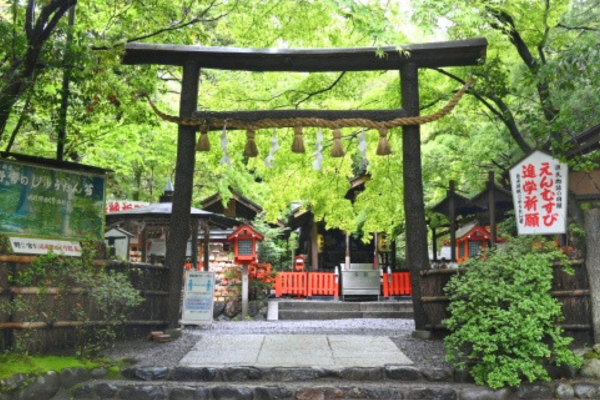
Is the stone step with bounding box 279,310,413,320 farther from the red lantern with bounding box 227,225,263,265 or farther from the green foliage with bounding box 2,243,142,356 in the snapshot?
the green foliage with bounding box 2,243,142,356

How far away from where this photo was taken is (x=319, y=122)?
11000 mm

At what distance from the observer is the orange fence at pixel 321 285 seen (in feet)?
75.9

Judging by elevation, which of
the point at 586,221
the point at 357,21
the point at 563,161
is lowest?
the point at 586,221

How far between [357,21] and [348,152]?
896 centimetres

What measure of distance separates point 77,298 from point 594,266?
7.16 meters

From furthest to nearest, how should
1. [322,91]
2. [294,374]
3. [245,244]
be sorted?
[245,244] → [322,91] → [294,374]

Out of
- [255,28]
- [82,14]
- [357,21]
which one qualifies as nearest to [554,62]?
[357,21]

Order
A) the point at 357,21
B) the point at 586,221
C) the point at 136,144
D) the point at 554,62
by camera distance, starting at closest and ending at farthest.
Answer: the point at 357,21, the point at 586,221, the point at 554,62, the point at 136,144

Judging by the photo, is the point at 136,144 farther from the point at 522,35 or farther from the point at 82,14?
the point at 522,35

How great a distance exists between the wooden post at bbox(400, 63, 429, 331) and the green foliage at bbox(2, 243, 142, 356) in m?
4.67

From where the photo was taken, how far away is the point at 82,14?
12.9 metres

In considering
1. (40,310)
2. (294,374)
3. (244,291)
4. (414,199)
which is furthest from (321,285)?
(40,310)

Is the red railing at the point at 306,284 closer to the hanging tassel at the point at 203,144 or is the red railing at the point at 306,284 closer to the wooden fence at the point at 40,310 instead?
the hanging tassel at the point at 203,144

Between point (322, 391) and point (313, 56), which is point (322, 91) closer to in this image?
point (313, 56)
